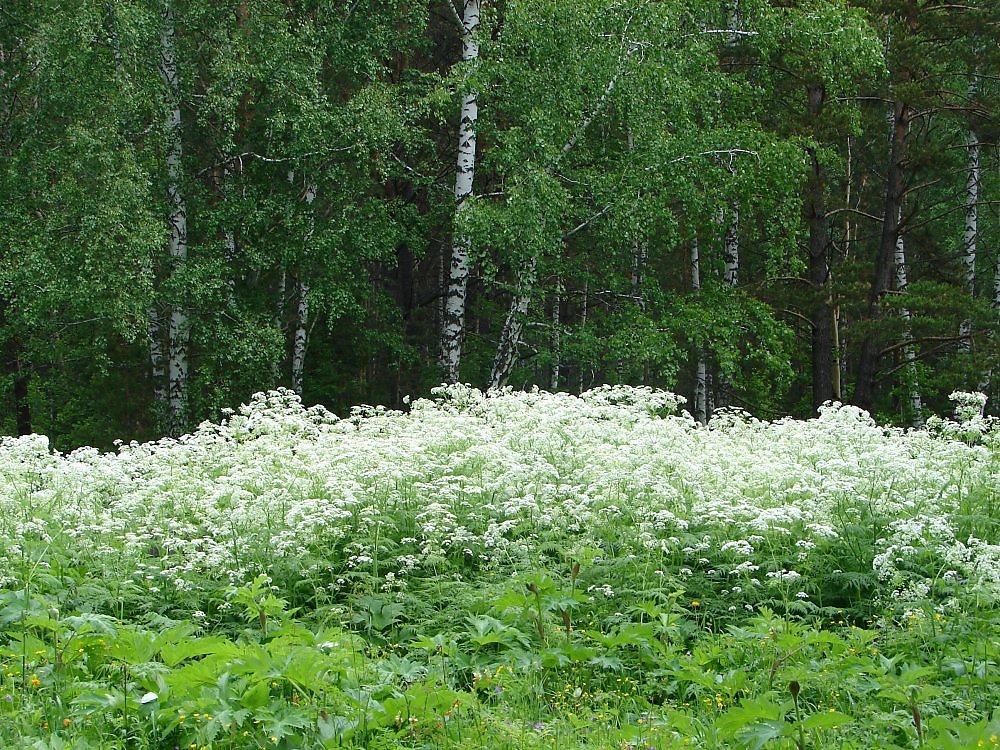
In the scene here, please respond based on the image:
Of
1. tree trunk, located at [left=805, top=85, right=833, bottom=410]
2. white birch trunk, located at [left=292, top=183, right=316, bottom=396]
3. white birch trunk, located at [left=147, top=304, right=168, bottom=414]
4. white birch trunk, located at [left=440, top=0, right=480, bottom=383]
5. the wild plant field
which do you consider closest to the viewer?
the wild plant field

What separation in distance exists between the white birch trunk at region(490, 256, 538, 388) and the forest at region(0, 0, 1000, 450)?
6cm

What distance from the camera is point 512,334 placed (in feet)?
54.9

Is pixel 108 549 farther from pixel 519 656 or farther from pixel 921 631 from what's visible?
pixel 921 631

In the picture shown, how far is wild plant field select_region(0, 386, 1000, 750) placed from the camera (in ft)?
13.9

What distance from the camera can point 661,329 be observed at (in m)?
17.1

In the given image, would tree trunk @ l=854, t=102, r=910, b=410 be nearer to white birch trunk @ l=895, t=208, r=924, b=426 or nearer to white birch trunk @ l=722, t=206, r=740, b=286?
white birch trunk @ l=895, t=208, r=924, b=426

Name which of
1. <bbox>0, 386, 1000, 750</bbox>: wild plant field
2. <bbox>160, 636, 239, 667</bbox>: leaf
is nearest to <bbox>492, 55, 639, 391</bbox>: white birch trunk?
<bbox>0, 386, 1000, 750</bbox>: wild plant field

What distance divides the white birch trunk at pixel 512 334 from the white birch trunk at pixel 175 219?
5701 mm

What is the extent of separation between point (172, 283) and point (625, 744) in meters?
13.0

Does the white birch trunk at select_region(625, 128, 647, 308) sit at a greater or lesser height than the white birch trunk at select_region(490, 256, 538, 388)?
greater

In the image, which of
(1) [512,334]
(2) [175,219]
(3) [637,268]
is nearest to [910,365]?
(3) [637,268]

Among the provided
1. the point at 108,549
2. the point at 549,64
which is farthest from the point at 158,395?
the point at 108,549

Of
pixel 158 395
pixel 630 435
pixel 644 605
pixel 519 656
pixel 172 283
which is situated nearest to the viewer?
pixel 519 656

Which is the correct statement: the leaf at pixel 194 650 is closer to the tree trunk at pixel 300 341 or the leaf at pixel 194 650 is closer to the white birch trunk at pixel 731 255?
the tree trunk at pixel 300 341
